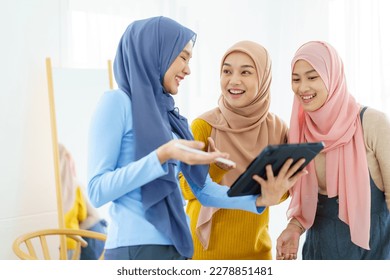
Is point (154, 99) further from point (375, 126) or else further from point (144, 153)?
point (375, 126)

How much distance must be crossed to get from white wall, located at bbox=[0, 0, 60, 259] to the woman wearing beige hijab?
1.05 m

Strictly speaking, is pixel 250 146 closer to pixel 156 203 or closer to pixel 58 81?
pixel 156 203

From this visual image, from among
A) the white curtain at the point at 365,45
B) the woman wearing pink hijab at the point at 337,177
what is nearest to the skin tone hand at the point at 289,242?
the woman wearing pink hijab at the point at 337,177

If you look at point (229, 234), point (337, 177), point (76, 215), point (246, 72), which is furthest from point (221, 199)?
point (76, 215)

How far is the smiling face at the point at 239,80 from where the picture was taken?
6.31 ft

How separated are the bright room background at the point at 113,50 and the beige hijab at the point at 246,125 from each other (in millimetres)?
1039

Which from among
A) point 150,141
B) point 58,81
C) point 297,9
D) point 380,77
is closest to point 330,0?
point 297,9

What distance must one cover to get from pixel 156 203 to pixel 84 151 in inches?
58.3

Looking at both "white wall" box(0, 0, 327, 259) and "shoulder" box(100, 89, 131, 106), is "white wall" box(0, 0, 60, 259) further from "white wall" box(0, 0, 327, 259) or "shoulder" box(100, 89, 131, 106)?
"shoulder" box(100, 89, 131, 106)

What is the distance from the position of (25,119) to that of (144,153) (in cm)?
148

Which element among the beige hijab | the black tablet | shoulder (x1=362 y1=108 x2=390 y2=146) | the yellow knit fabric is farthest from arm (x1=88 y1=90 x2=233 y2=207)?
the yellow knit fabric

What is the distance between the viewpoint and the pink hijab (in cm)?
178

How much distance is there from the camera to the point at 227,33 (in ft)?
11.5

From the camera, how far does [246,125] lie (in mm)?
1993
